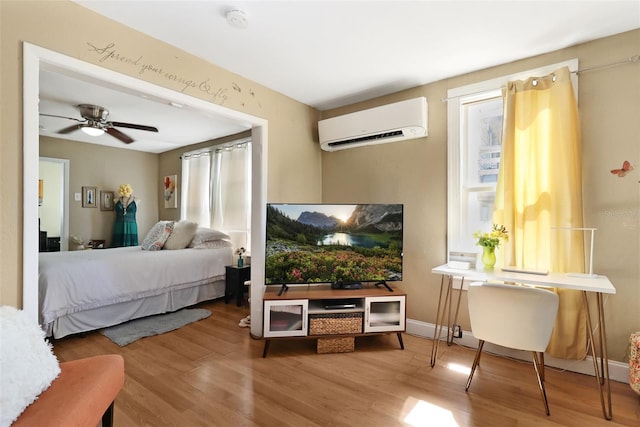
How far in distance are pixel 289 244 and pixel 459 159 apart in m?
1.72

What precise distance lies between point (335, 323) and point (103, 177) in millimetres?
5061

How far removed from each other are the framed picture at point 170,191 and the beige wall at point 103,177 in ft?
1.22

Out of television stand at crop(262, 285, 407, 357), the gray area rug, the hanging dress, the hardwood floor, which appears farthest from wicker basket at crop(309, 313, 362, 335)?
the hanging dress

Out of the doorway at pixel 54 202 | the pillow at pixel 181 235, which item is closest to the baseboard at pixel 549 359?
the pillow at pixel 181 235

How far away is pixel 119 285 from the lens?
315cm

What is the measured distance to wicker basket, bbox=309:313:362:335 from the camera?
A: 2.54 meters

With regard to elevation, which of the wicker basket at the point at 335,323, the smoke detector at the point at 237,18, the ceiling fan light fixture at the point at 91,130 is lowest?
the wicker basket at the point at 335,323

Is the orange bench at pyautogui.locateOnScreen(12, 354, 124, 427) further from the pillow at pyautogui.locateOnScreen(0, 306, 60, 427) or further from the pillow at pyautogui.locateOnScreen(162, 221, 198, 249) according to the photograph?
the pillow at pyautogui.locateOnScreen(162, 221, 198, 249)

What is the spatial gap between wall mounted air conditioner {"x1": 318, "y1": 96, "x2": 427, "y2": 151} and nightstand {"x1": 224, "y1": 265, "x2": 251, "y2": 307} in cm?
194

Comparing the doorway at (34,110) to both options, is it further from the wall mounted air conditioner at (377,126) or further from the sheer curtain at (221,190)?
the sheer curtain at (221,190)

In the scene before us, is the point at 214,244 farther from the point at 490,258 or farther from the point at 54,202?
the point at 490,258

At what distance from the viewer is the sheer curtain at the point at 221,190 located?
4355 mm

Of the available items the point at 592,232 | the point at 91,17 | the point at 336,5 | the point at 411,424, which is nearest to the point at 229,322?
the point at 411,424

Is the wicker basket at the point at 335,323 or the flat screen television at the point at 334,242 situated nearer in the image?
the wicker basket at the point at 335,323
